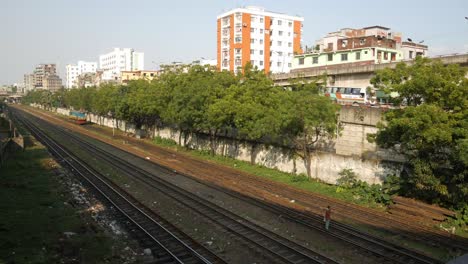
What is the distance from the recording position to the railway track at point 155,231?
12922 millimetres

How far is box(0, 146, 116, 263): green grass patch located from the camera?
497 inches

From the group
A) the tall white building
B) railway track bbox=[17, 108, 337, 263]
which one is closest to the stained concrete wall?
railway track bbox=[17, 108, 337, 263]

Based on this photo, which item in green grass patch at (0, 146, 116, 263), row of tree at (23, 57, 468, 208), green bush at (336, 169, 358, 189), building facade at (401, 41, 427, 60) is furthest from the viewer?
building facade at (401, 41, 427, 60)

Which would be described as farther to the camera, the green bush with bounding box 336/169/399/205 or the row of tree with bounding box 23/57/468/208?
the green bush with bounding box 336/169/399/205

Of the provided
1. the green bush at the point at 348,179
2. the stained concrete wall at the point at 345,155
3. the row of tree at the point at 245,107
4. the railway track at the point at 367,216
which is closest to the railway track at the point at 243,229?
the railway track at the point at 367,216

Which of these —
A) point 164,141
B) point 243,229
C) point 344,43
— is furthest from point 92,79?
point 243,229

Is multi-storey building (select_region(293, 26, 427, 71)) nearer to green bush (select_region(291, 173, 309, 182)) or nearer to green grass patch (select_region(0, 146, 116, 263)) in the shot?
green bush (select_region(291, 173, 309, 182))

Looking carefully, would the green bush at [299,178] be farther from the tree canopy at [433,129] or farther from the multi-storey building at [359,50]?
the multi-storey building at [359,50]

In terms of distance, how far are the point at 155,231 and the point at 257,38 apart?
73.6 metres

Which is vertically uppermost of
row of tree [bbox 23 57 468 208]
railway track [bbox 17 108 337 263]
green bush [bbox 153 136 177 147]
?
row of tree [bbox 23 57 468 208]

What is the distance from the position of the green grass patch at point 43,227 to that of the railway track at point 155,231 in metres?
1.67

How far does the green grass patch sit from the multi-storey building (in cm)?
4295

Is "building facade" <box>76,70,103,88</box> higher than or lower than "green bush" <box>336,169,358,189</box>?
higher

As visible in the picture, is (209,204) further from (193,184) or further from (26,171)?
(26,171)
